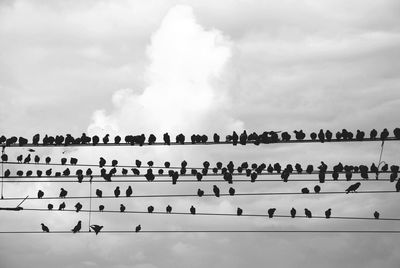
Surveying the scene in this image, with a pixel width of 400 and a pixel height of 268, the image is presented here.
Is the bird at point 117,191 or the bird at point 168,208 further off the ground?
the bird at point 117,191

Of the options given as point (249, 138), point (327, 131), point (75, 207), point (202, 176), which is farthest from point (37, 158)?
point (327, 131)

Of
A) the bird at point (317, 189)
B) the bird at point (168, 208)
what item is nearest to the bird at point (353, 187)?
the bird at point (317, 189)

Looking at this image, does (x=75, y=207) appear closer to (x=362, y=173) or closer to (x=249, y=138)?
(x=249, y=138)

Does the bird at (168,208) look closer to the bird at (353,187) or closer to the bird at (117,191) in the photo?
the bird at (117,191)

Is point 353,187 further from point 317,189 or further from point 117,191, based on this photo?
point 117,191

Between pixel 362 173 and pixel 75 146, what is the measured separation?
11.0 meters

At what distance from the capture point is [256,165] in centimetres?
2878

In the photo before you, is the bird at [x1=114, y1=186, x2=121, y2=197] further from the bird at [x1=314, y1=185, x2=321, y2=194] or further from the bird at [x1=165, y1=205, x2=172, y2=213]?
the bird at [x1=314, y1=185, x2=321, y2=194]

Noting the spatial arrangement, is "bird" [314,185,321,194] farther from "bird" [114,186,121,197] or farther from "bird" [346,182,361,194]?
"bird" [114,186,121,197]

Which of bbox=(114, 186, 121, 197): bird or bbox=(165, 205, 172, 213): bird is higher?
bbox=(114, 186, 121, 197): bird

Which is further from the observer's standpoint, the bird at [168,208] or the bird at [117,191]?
the bird at [168,208]

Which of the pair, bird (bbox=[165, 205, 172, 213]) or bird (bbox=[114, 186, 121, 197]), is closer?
bird (bbox=[114, 186, 121, 197])

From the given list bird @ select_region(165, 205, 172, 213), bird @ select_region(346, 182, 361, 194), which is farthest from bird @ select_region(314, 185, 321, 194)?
bird @ select_region(165, 205, 172, 213)

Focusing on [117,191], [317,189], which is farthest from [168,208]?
[317,189]
